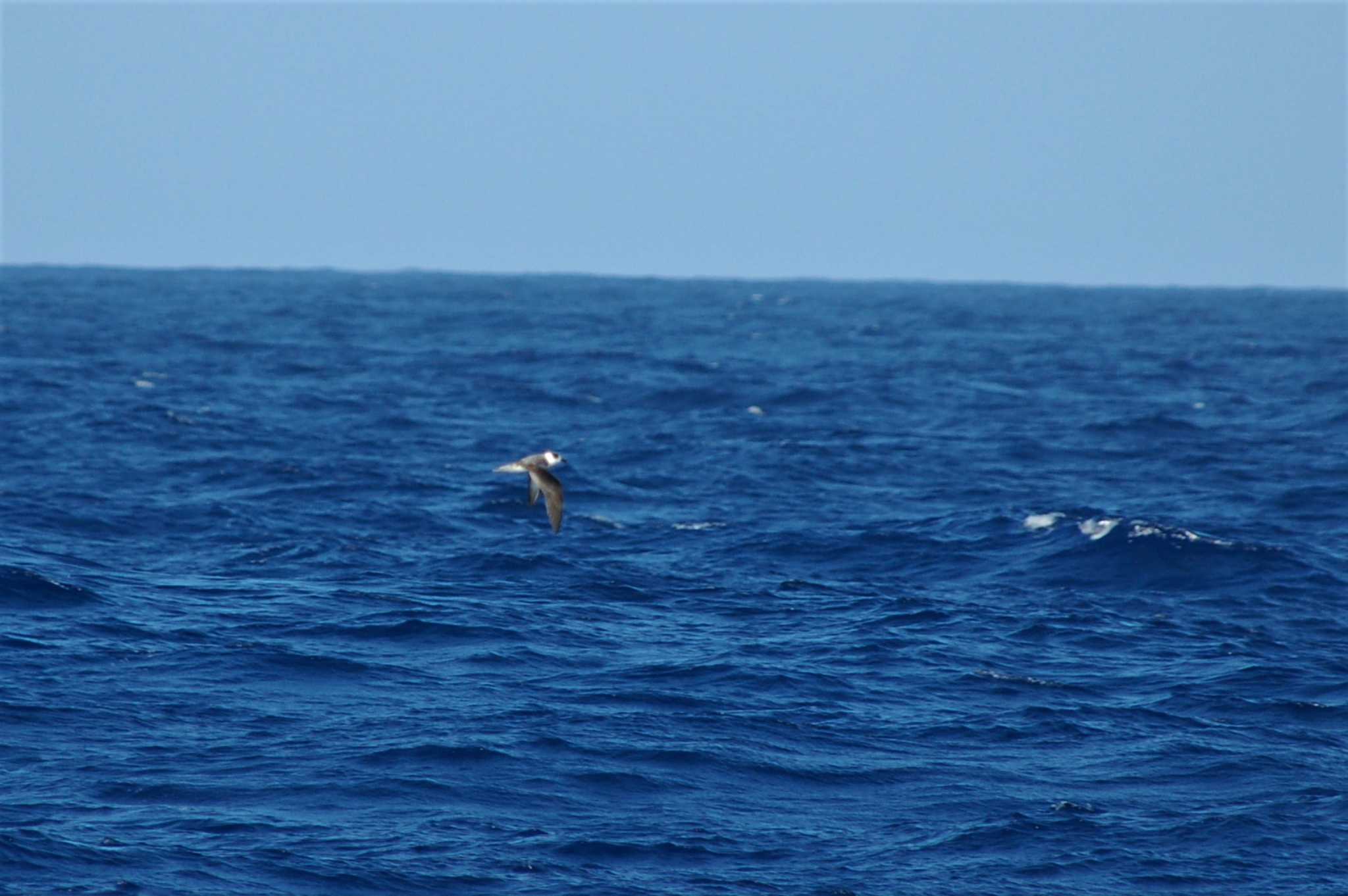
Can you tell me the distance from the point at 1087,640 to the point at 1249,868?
8.59 metres

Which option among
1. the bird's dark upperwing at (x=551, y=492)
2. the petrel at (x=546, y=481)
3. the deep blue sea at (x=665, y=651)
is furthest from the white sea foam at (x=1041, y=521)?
the bird's dark upperwing at (x=551, y=492)

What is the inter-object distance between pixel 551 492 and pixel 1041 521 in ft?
50.5

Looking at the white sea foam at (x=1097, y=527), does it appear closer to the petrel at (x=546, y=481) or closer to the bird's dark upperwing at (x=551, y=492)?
the petrel at (x=546, y=481)

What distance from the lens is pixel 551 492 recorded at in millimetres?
21047

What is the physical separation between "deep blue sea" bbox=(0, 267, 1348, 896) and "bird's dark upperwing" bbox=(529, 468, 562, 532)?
2.44 meters

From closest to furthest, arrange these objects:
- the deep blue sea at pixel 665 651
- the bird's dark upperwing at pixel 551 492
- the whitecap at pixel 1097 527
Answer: the deep blue sea at pixel 665 651
the bird's dark upperwing at pixel 551 492
the whitecap at pixel 1097 527

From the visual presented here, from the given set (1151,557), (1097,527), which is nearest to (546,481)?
(1151,557)

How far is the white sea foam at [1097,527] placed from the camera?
32.0 metres

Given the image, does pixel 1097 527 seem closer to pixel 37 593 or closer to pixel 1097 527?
pixel 1097 527

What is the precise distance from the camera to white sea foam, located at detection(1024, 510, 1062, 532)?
33.3 m

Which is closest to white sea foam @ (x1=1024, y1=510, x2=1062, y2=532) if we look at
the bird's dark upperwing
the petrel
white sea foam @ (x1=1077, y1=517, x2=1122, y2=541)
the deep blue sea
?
the deep blue sea

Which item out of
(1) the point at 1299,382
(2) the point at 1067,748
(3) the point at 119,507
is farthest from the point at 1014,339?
(2) the point at 1067,748

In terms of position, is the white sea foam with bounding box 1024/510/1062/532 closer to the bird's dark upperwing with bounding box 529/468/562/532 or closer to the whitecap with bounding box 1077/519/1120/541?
the whitecap with bounding box 1077/519/1120/541

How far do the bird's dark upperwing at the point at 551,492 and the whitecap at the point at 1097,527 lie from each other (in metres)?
13.5
